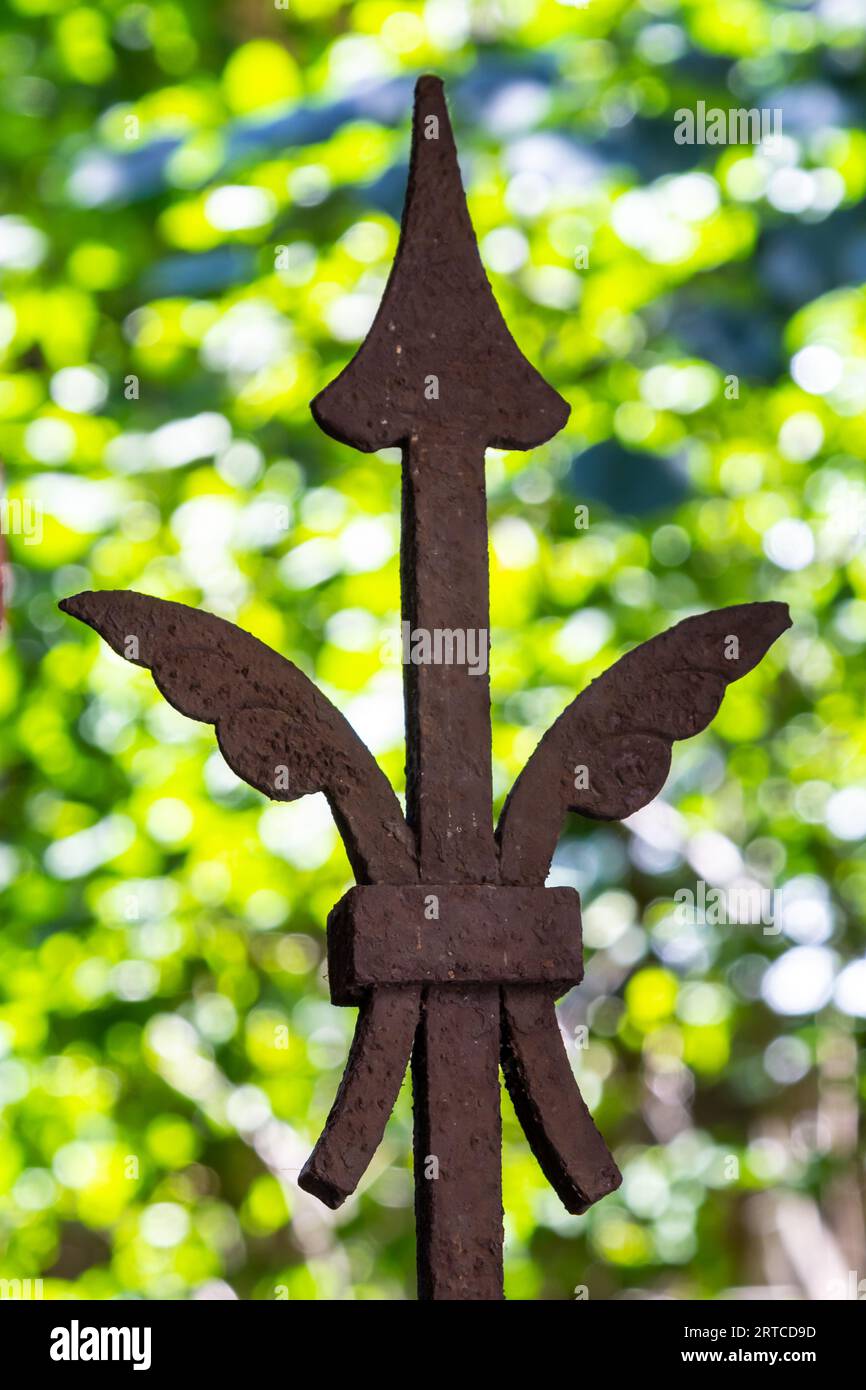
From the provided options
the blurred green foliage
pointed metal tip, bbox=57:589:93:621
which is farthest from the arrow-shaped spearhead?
the blurred green foliage

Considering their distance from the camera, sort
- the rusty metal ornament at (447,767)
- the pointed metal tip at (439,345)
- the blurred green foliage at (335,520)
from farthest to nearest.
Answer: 1. the blurred green foliage at (335,520)
2. the pointed metal tip at (439,345)
3. the rusty metal ornament at (447,767)

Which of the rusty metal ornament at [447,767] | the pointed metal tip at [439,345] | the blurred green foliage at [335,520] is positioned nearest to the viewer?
the rusty metal ornament at [447,767]

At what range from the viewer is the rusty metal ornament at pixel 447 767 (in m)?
0.95

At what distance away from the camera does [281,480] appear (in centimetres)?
301

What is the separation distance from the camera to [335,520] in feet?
9.88

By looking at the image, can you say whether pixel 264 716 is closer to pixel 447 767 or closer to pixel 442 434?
pixel 447 767

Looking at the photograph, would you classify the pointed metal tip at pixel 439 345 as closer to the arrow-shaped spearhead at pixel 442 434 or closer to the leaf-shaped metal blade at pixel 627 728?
the arrow-shaped spearhead at pixel 442 434

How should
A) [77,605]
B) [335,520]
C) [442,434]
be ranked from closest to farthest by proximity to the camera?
[77,605] < [442,434] < [335,520]

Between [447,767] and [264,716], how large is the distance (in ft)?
0.44

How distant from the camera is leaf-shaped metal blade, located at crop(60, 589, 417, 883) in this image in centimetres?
97

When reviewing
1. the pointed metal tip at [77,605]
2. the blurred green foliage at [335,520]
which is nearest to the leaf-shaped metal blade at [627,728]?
the pointed metal tip at [77,605]

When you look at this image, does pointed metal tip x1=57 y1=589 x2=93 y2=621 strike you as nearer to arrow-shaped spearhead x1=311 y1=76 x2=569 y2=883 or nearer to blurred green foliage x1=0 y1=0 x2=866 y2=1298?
arrow-shaped spearhead x1=311 y1=76 x2=569 y2=883

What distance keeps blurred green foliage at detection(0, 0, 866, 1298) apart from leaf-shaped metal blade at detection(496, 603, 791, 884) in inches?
68.4

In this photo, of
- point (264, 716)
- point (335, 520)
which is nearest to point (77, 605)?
point (264, 716)
